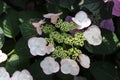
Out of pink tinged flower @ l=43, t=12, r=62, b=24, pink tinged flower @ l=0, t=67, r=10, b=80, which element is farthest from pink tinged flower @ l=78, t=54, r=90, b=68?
pink tinged flower @ l=0, t=67, r=10, b=80

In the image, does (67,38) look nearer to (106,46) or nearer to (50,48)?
(50,48)

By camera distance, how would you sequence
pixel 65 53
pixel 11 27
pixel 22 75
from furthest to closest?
1. pixel 11 27
2. pixel 22 75
3. pixel 65 53

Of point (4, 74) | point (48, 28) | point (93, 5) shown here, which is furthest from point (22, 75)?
point (93, 5)

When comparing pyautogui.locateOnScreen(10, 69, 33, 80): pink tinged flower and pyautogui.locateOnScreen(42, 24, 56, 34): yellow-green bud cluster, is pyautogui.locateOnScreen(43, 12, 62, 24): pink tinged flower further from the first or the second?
pyautogui.locateOnScreen(10, 69, 33, 80): pink tinged flower

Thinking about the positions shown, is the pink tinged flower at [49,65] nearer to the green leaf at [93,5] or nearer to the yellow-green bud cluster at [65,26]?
the yellow-green bud cluster at [65,26]

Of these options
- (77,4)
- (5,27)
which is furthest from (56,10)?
(5,27)
